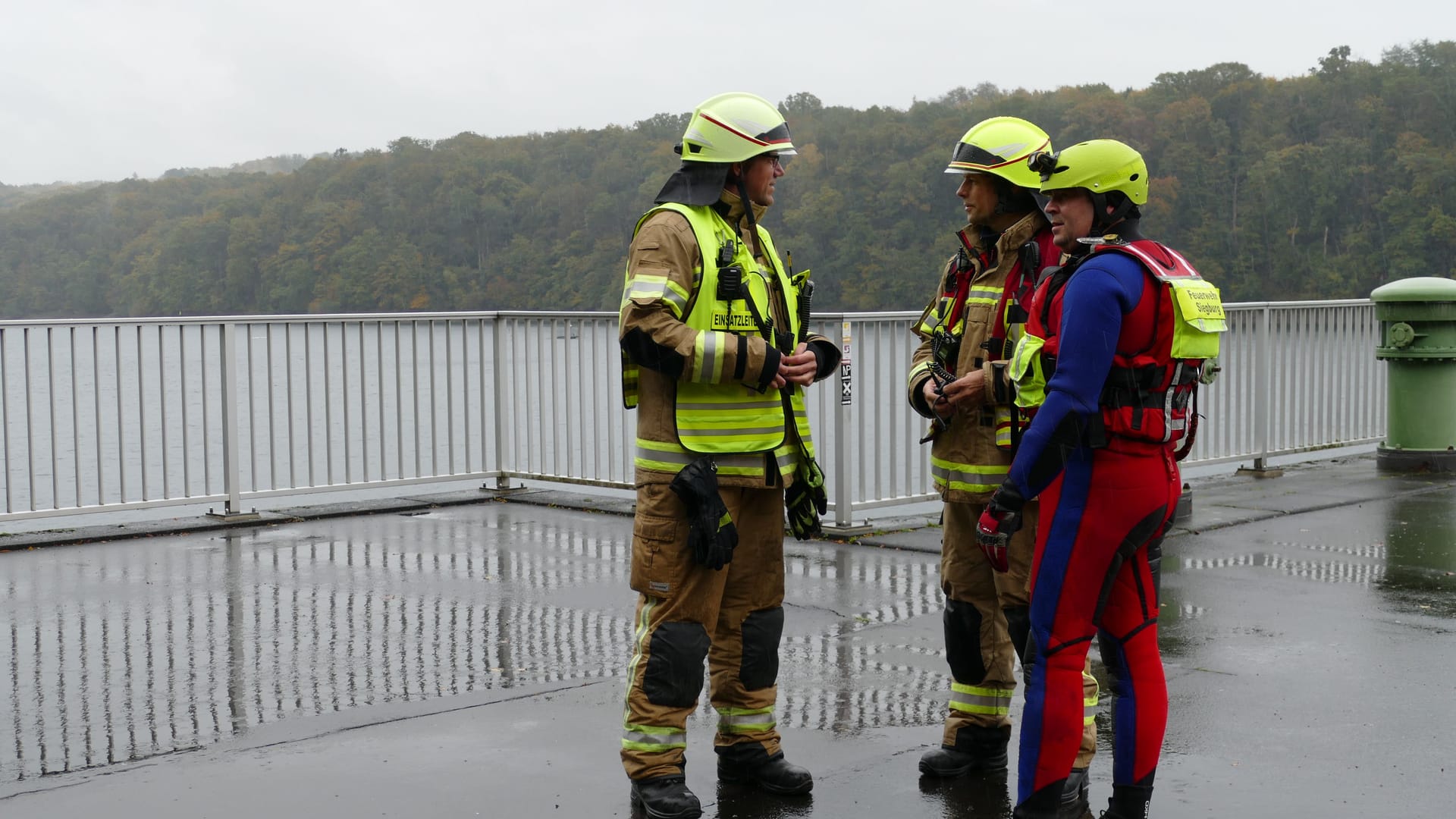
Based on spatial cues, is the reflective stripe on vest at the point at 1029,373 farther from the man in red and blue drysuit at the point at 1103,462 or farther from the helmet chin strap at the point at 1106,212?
the helmet chin strap at the point at 1106,212

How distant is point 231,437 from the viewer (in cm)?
1030

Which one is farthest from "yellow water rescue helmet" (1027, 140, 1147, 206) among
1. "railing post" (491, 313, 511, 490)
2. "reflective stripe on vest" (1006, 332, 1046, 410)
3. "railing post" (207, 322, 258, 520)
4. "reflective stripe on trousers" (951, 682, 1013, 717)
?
"railing post" (491, 313, 511, 490)

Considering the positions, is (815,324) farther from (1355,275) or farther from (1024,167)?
(1355,275)

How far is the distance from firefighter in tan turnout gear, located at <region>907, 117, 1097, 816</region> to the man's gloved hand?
53cm

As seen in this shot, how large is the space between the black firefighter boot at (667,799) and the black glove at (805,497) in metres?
0.86

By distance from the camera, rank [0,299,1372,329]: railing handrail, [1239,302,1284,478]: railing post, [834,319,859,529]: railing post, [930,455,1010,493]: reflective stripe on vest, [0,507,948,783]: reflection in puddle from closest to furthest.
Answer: [930,455,1010,493]: reflective stripe on vest, [0,507,948,783]: reflection in puddle, [834,319,859,529]: railing post, [0,299,1372,329]: railing handrail, [1239,302,1284,478]: railing post

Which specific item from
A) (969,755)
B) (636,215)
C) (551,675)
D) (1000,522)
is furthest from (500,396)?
(636,215)

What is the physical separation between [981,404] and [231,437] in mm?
6931

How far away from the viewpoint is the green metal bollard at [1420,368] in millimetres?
11867

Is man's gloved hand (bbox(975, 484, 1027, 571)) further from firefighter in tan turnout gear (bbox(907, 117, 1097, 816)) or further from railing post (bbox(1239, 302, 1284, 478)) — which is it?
railing post (bbox(1239, 302, 1284, 478))

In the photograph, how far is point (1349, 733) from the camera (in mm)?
5227

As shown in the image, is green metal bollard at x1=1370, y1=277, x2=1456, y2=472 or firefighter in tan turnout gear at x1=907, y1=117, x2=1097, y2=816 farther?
green metal bollard at x1=1370, y1=277, x2=1456, y2=472

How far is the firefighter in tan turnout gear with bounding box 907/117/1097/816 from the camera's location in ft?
15.2

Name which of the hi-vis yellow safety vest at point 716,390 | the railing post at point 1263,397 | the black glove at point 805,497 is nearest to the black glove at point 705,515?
the hi-vis yellow safety vest at point 716,390
